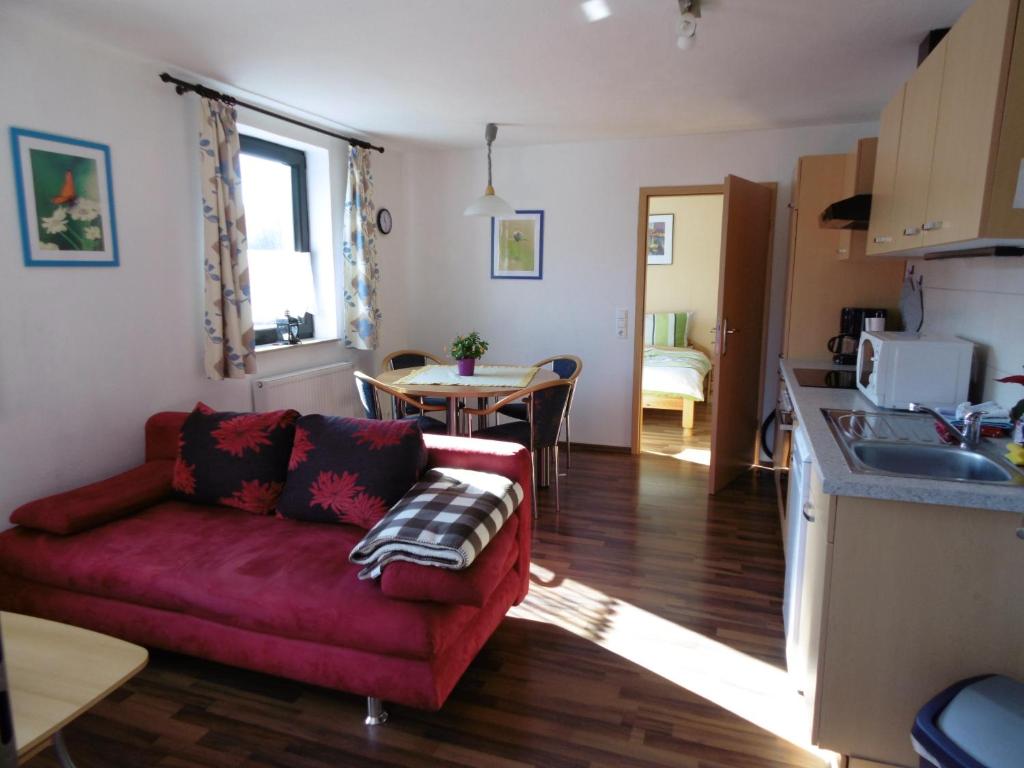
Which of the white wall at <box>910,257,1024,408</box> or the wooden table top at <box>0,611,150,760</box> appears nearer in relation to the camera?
the wooden table top at <box>0,611,150,760</box>

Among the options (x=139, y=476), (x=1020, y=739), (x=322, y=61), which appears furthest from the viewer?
(x=322, y=61)

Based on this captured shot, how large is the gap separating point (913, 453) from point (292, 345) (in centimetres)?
358

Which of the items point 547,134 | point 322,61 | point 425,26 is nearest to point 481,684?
point 425,26

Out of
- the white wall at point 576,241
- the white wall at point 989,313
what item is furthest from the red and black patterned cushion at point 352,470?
the white wall at point 576,241

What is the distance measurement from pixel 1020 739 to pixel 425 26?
9.67 ft

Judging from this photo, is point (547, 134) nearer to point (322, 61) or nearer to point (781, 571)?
point (322, 61)

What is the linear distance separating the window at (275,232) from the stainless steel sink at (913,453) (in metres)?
3.52

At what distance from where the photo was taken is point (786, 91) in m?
3.63

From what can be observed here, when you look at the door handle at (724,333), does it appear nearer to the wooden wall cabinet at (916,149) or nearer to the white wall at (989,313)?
the white wall at (989,313)

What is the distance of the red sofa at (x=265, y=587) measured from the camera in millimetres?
1994

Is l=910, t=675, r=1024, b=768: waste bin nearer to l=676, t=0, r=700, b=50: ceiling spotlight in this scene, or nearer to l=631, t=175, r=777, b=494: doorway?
l=676, t=0, r=700, b=50: ceiling spotlight

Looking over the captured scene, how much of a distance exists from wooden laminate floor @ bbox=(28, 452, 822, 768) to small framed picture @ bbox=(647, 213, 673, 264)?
5.04 meters

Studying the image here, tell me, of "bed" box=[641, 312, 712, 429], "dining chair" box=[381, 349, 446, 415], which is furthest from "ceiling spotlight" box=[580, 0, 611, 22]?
"bed" box=[641, 312, 712, 429]

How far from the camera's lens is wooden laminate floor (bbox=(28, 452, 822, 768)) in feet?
6.50
